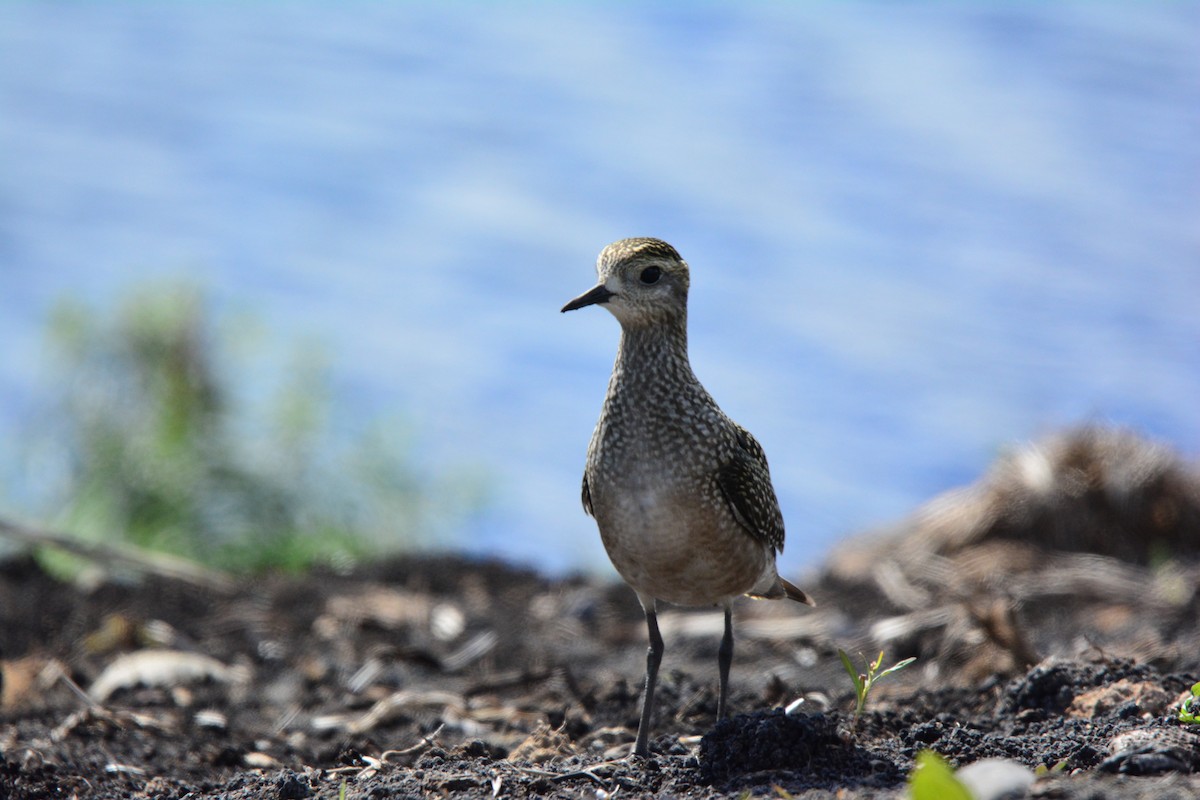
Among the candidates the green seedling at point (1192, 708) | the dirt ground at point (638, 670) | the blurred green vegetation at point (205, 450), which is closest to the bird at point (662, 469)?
the dirt ground at point (638, 670)

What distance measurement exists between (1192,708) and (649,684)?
178 cm

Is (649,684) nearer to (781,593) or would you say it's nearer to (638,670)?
(781,593)

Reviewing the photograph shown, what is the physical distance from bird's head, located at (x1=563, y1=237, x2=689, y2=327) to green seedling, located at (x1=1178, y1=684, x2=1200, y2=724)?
2093 millimetres

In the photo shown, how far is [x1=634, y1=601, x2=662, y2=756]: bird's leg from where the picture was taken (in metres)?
4.74

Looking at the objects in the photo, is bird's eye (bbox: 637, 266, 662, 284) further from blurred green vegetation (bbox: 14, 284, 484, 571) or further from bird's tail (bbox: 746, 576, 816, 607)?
blurred green vegetation (bbox: 14, 284, 484, 571)

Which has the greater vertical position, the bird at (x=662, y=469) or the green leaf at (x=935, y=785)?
the bird at (x=662, y=469)

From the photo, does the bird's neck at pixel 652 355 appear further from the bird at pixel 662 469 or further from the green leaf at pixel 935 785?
the green leaf at pixel 935 785

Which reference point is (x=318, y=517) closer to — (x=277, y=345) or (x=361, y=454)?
(x=361, y=454)

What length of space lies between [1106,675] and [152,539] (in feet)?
21.0

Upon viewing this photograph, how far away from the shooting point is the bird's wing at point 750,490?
503cm

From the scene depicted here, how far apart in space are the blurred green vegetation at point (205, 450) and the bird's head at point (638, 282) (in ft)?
15.0

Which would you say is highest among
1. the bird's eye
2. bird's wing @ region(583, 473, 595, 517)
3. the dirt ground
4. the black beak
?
the bird's eye

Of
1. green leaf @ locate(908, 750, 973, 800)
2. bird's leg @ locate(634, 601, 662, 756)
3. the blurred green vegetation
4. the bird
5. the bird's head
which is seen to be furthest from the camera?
the blurred green vegetation

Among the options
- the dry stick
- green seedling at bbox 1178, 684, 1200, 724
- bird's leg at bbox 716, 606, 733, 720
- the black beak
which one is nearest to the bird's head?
the black beak
